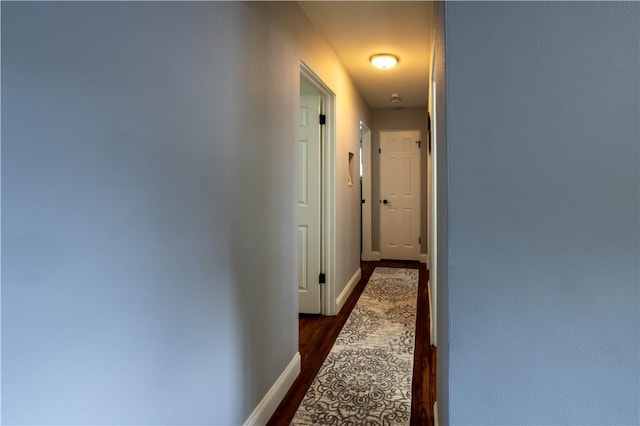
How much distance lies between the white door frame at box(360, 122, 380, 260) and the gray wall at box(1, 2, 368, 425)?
3.81 metres

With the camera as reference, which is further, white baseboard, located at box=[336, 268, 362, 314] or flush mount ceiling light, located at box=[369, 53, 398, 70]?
white baseboard, located at box=[336, 268, 362, 314]

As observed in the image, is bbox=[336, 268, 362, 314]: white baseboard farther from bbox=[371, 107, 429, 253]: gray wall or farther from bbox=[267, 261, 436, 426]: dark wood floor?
bbox=[371, 107, 429, 253]: gray wall

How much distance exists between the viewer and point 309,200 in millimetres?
3363

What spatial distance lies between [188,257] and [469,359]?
2.97 feet

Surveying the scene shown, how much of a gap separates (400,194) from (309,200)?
2.79m

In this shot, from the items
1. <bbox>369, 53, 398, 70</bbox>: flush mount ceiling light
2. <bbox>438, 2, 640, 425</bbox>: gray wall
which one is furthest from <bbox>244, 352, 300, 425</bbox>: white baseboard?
<bbox>369, 53, 398, 70</bbox>: flush mount ceiling light

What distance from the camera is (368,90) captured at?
460 centimetres

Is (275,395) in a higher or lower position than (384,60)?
lower

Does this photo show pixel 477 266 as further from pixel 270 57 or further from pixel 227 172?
pixel 270 57

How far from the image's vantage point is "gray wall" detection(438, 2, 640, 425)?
82cm

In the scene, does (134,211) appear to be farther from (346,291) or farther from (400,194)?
(400,194)

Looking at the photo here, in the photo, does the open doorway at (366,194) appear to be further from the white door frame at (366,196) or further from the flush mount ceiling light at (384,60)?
the flush mount ceiling light at (384,60)

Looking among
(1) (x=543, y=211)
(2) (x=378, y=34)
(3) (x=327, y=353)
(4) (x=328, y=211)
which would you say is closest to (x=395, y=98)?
(2) (x=378, y=34)

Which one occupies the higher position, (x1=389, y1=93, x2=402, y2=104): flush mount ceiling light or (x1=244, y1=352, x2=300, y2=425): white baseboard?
(x1=389, y1=93, x2=402, y2=104): flush mount ceiling light
